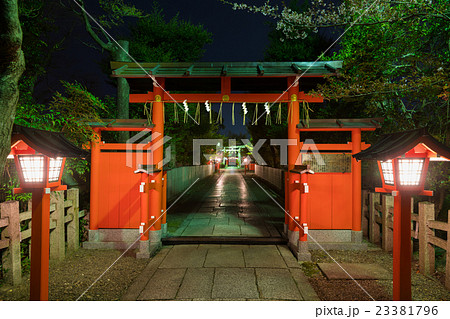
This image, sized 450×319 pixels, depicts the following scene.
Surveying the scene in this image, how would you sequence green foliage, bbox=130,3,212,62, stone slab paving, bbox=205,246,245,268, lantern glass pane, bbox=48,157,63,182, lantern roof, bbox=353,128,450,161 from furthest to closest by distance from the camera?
green foliage, bbox=130,3,212,62 → stone slab paving, bbox=205,246,245,268 → lantern glass pane, bbox=48,157,63,182 → lantern roof, bbox=353,128,450,161

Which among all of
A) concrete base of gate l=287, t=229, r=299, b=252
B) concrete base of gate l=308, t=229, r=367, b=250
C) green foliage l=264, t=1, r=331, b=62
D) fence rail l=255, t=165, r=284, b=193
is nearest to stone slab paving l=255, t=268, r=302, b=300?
concrete base of gate l=287, t=229, r=299, b=252

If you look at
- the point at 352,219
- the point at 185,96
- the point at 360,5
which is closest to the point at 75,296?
the point at 185,96

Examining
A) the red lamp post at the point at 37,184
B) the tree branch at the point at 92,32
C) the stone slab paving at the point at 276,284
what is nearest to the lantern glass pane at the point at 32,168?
the red lamp post at the point at 37,184

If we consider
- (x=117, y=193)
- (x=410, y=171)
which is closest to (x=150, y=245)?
(x=117, y=193)

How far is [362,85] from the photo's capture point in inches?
236

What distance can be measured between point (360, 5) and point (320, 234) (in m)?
5.80

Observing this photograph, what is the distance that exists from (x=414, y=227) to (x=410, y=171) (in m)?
3.20

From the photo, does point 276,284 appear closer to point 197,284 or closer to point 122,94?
point 197,284

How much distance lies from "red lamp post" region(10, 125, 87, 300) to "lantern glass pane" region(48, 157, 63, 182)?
1cm

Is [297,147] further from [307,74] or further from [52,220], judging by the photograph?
[52,220]

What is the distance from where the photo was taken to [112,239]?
20.9 ft

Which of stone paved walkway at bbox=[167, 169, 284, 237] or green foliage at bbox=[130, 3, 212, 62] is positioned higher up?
green foliage at bbox=[130, 3, 212, 62]

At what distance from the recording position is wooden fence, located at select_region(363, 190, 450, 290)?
4.55 meters

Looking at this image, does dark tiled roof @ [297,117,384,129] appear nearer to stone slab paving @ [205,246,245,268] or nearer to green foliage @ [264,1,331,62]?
stone slab paving @ [205,246,245,268]
